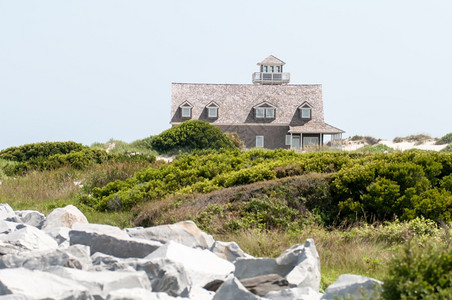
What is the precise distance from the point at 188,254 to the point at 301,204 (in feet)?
16.9

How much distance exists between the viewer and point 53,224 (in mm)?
8062

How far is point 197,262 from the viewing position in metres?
5.18

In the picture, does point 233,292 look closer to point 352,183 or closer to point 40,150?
point 352,183

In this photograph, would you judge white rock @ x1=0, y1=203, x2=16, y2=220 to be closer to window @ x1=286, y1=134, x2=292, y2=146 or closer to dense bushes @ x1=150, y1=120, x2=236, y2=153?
dense bushes @ x1=150, y1=120, x2=236, y2=153

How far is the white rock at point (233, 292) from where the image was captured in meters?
4.27

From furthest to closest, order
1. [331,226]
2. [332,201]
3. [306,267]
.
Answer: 1. [332,201]
2. [331,226]
3. [306,267]

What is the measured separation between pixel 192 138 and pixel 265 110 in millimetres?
13005

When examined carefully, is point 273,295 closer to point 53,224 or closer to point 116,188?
point 53,224

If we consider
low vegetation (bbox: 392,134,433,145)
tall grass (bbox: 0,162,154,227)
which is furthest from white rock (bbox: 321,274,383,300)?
low vegetation (bbox: 392,134,433,145)

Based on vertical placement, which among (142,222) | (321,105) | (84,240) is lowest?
(142,222)

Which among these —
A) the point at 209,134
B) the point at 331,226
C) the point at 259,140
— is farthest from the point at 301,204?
the point at 259,140

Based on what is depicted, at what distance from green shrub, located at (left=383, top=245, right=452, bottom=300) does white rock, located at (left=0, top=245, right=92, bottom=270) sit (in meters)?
2.84

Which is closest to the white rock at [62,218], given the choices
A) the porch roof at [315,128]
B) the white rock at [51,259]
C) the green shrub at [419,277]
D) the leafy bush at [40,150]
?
the white rock at [51,259]

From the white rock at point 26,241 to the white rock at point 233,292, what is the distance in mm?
2942
